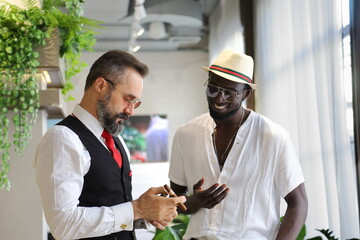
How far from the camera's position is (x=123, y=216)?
73.4 inches

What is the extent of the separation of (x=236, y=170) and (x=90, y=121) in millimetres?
733

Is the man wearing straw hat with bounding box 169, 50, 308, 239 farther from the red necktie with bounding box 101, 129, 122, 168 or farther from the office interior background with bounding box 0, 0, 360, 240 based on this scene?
the office interior background with bounding box 0, 0, 360, 240

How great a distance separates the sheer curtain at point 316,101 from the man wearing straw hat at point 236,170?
129 centimetres

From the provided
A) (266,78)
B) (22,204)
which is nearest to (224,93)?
(22,204)

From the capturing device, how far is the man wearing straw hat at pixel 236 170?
7.84 ft

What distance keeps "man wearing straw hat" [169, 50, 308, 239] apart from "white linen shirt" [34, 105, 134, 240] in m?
0.58

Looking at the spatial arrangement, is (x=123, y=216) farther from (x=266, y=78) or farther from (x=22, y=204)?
(x=266, y=78)

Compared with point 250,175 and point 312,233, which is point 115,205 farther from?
point 312,233

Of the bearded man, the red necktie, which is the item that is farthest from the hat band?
the red necktie

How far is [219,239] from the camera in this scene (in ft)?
7.73

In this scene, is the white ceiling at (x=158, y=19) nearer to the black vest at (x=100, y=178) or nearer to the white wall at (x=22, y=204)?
the white wall at (x=22, y=204)

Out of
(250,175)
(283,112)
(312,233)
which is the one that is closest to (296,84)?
(283,112)

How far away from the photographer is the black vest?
1.93 meters

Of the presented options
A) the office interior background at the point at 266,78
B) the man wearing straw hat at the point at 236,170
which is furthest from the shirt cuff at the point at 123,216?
the office interior background at the point at 266,78
